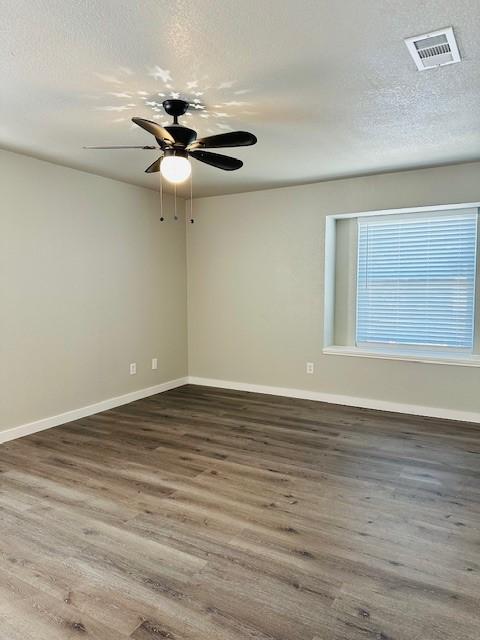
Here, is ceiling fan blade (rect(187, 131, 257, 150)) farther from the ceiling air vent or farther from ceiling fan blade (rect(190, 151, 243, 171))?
the ceiling air vent

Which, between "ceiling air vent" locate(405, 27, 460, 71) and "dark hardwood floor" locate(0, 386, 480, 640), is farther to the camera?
"ceiling air vent" locate(405, 27, 460, 71)

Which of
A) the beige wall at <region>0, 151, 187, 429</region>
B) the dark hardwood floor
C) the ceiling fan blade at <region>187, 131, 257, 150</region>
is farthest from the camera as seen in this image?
the beige wall at <region>0, 151, 187, 429</region>

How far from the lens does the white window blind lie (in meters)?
4.42

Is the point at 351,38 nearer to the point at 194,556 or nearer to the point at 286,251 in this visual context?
the point at 194,556

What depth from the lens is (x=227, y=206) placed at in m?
5.51

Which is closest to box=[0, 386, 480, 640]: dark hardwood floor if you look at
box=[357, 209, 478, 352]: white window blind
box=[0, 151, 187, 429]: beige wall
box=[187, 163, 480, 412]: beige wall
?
box=[0, 151, 187, 429]: beige wall

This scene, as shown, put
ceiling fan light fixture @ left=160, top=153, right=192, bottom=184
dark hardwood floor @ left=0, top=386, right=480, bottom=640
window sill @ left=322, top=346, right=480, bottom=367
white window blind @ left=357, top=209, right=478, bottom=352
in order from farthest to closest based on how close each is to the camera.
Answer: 1. white window blind @ left=357, top=209, right=478, bottom=352
2. window sill @ left=322, top=346, right=480, bottom=367
3. ceiling fan light fixture @ left=160, top=153, right=192, bottom=184
4. dark hardwood floor @ left=0, top=386, right=480, bottom=640

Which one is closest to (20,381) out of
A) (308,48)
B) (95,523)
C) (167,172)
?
(95,523)

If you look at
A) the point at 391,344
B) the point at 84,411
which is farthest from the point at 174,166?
the point at 391,344

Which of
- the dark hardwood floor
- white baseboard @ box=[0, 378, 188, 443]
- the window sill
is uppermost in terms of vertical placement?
the window sill

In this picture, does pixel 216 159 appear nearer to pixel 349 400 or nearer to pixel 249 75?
pixel 249 75

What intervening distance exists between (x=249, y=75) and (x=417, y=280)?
3.06 metres

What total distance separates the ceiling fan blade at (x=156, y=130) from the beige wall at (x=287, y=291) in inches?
103

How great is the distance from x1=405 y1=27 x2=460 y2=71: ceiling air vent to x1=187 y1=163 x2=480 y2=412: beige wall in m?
2.23
